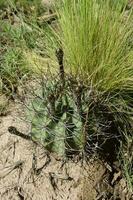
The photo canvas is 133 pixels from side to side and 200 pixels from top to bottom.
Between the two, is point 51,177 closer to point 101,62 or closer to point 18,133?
point 18,133

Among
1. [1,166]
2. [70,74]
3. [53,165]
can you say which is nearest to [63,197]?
[53,165]

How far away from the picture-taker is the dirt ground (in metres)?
1.94

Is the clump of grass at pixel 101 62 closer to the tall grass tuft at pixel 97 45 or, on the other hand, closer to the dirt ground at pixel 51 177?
the tall grass tuft at pixel 97 45

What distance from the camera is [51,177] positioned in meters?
1.97

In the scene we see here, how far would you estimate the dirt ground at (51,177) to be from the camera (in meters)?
1.94

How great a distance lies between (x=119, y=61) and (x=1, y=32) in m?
0.93

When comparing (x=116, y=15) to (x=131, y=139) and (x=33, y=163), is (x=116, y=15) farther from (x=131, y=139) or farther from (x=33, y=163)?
(x=33, y=163)

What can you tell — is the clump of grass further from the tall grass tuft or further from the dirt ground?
the dirt ground

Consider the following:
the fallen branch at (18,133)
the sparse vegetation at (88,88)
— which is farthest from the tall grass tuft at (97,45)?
the fallen branch at (18,133)

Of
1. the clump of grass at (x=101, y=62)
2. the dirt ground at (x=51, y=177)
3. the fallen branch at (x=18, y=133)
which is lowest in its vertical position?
the dirt ground at (x=51, y=177)

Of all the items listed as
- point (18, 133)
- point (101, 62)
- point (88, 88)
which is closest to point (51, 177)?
point (18, 133)

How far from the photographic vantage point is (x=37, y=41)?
252cm

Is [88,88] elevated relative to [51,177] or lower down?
elevated

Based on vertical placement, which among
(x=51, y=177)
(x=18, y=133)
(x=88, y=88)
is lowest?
(x=51, y=177)
